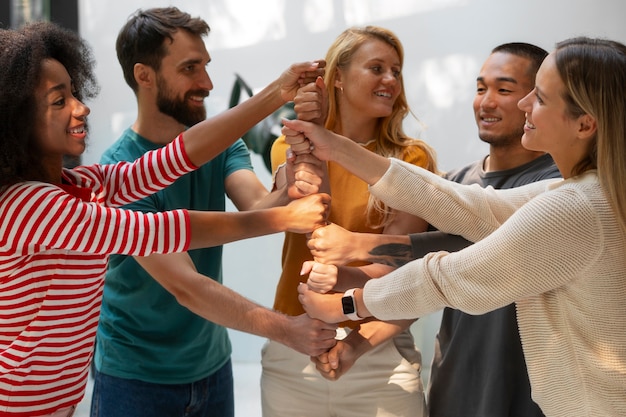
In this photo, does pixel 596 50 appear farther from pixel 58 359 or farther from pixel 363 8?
pixel 363 8

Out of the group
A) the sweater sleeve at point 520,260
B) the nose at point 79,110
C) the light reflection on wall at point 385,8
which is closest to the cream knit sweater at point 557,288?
the sweater sleeve at point 520,260

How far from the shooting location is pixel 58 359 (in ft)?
5.61

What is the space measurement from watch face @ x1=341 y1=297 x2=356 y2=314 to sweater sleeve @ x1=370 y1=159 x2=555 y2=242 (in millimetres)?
272

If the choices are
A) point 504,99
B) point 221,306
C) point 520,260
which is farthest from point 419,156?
point 520,260

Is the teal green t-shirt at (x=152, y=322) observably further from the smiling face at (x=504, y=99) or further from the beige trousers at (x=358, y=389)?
the smiling face at (x=504, y=99)

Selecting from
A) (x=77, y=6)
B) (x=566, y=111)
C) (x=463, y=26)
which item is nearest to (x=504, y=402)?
(x=566, y=111)

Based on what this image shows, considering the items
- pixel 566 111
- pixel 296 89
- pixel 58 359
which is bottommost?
pixel 58 359

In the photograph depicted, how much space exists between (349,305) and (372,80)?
80 centimetres

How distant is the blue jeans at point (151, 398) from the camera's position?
233 cm

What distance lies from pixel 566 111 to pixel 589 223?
0.89ft

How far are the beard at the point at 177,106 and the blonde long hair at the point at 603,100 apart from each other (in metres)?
1.30

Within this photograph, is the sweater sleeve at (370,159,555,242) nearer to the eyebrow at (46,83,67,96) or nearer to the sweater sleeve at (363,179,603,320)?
the sweater sleeve at (363,179,603,320)

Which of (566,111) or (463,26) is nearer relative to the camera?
(566,111)

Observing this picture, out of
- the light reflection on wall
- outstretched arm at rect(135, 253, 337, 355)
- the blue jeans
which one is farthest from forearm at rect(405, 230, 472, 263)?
the light reflection on wall
